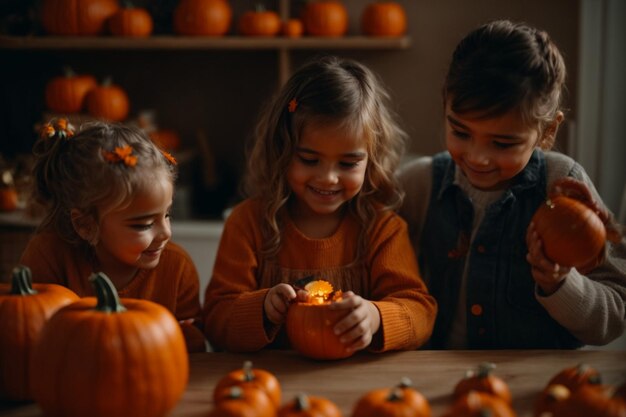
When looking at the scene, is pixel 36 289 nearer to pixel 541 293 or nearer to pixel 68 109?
pixel 541 293

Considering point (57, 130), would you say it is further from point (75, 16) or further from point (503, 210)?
point (75, 16)

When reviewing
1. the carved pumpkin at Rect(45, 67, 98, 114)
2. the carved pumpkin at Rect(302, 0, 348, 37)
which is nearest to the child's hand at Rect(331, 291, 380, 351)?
the carved pumpkin at Rect(302, 0, 348, 37)

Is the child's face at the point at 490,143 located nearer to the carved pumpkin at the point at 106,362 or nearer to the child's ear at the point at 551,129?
the child's ear at the point at 551,129

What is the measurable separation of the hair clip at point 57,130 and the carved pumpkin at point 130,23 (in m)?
1.71

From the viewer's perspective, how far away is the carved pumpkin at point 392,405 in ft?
2.89

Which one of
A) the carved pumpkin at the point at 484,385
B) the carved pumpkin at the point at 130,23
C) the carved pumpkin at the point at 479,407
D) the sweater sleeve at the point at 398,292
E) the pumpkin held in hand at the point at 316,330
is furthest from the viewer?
the carved pumpkin at the point at 130,23

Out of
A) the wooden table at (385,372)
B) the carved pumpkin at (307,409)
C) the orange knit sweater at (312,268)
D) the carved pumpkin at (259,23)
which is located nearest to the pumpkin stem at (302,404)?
the carved pumpkin at (307,409)

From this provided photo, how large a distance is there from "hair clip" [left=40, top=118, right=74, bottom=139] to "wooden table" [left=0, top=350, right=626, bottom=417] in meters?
0.52

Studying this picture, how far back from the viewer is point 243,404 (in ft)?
2.94

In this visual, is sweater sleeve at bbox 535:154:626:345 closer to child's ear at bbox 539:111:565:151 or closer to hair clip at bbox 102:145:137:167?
child's ear at bbox 539:111:565:151

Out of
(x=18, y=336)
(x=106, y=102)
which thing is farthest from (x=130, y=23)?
(x=18, y=336)

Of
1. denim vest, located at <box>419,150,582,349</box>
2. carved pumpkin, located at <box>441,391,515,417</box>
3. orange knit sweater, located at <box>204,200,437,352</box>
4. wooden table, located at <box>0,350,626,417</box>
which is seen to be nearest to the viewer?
carved pumpkin, located at <box>441,391,515,417</box>

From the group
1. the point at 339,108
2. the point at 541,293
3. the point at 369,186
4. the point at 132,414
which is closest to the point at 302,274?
the point at 369,186

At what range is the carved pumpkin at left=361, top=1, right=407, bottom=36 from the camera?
9.87 feet
